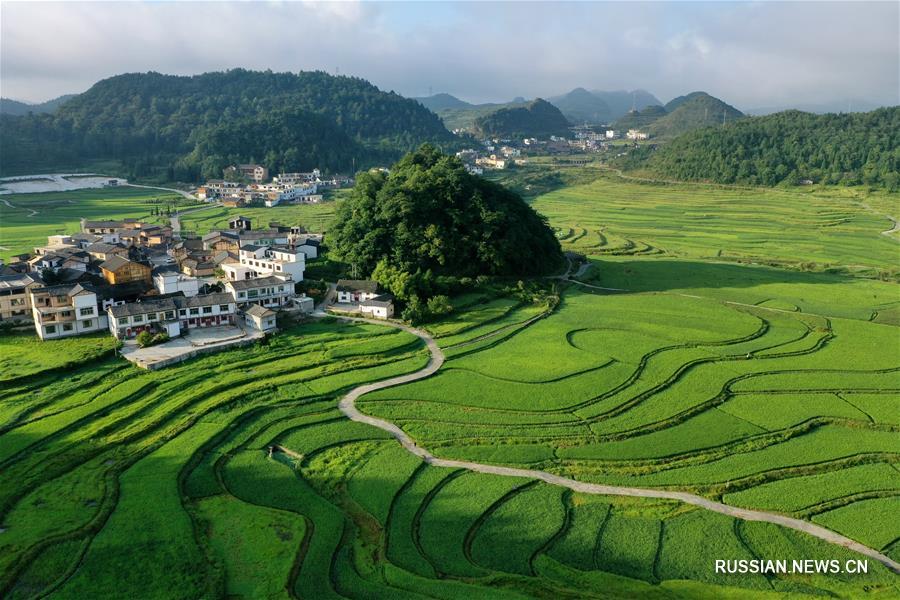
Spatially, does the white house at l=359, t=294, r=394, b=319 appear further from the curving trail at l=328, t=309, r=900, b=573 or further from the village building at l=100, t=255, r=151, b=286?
the village building at l=100, t=255, r=151, b=286

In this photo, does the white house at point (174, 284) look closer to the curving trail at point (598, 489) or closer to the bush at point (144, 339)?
the bush at point (144, 339)

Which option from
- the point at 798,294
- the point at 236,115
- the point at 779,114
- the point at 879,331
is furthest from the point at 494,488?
the point at 236,115

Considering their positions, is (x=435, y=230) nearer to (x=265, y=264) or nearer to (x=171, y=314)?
(x=265, y=264)

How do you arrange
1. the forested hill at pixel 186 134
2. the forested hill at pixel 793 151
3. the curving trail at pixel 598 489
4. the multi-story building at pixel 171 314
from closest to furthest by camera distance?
the curving trail at pixel 598 489 → the multi-story building at pixel 171 314 → the forested hill at pixel 793 151 → the forested hill at pixel 186 134

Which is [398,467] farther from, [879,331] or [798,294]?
[798,294]

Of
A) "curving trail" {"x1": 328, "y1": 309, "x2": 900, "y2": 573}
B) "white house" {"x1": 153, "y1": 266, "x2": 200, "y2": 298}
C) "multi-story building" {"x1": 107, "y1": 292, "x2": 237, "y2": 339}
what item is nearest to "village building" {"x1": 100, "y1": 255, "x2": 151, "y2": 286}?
"white house" {"x1": 153, "y1": 266, "x2": 200, "y2": 298}

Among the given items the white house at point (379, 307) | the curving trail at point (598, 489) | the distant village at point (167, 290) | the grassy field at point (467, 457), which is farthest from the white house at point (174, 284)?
the curving trail at point (598, 489)
